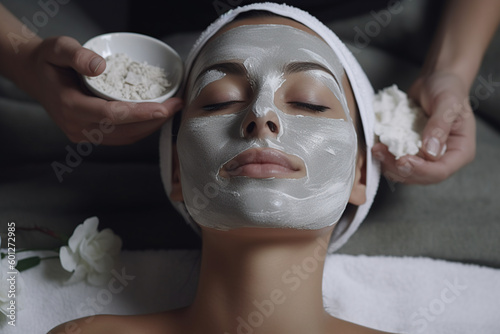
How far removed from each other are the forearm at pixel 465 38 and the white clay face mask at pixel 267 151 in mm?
544

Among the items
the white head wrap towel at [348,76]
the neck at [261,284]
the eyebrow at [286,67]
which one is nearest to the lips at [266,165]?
the neck at [261,284]

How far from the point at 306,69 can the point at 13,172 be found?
3.37ft

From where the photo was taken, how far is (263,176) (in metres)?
1.01

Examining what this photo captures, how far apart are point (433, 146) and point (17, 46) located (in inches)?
44.4

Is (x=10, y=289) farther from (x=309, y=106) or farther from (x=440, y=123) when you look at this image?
(x=440, y=123)

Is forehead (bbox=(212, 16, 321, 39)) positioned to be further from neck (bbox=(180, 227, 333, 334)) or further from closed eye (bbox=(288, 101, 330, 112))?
neck (bbox=(180, 227, 333, 334))

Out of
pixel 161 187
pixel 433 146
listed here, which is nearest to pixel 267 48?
pixel 433 146

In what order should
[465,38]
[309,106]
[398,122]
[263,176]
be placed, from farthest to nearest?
[465,38]
[398,122]
[309,106]
[263,176]

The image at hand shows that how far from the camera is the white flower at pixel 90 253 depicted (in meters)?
1.31

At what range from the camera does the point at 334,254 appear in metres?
1.52

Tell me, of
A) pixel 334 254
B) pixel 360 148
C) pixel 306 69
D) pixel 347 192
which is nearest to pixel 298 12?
pixel 306 69

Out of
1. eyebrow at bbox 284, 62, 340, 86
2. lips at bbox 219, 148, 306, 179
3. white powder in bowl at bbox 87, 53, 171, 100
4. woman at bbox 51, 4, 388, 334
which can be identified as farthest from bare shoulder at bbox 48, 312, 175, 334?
eyebrow at bbox 284, 62, 340, 86

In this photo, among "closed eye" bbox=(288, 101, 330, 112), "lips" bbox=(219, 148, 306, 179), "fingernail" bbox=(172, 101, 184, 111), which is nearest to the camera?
"lips" bbox=(219, 148, 306, 179)

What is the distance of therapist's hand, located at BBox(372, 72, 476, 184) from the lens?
1.33 m
